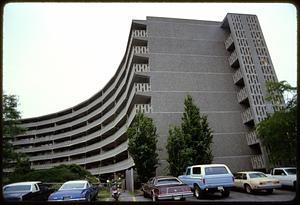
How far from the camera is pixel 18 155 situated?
17.6 metres

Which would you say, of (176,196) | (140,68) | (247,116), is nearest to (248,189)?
(176,196)

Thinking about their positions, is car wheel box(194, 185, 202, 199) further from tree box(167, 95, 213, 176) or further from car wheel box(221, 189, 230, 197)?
tree box(167, 95, 213, 176)

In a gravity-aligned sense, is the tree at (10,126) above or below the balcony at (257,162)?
above

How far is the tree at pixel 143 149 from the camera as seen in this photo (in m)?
18.0

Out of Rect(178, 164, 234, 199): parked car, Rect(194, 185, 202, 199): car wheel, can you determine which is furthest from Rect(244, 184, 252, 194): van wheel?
Rect(194, 185, 202, 199): car wheel

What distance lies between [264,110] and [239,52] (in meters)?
4.99

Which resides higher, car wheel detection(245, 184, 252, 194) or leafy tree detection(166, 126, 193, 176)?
leafy tree detection(166, 126, 193, 176)

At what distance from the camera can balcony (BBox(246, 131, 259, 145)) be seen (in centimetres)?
2202

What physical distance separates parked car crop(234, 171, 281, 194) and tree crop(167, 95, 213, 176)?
12.8 ft

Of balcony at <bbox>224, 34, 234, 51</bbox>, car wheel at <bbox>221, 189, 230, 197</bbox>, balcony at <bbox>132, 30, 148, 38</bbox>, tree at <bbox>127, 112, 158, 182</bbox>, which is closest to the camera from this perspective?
car wheel at <bbox>221, 189, 230, 197</bbox>

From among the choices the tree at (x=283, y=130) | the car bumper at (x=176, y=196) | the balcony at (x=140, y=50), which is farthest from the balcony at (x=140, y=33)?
the car bumper at (x=176, y=196)

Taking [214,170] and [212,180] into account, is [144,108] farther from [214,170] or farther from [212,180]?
[212,180]

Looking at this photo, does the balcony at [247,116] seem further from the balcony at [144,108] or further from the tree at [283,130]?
the balcony at [144,108]

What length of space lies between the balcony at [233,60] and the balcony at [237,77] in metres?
0.67
